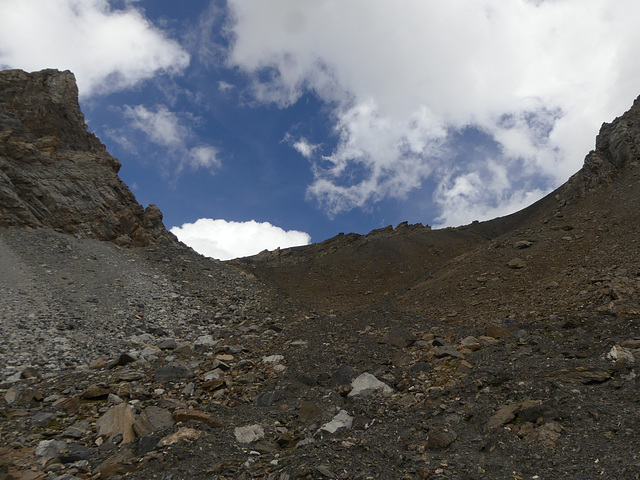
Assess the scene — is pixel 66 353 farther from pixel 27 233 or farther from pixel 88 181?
pixel 88 181

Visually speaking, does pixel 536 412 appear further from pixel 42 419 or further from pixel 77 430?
pixel 42 419

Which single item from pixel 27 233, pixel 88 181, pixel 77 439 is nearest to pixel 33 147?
pixel 88 181

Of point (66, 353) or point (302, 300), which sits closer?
point (66, 353)

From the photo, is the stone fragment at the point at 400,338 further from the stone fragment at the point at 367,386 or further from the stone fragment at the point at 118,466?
the stone fragment at the point at 118,466

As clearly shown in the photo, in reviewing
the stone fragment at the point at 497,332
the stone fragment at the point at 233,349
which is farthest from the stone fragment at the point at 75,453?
the stone fragment at the point at 497,332

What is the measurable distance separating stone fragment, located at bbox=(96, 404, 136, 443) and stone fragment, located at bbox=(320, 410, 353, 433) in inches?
137

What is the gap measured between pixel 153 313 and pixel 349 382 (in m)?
11.8

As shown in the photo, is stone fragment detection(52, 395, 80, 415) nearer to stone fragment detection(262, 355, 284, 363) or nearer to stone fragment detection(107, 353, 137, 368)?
stone fragment detection(107, 353, 137, 368)

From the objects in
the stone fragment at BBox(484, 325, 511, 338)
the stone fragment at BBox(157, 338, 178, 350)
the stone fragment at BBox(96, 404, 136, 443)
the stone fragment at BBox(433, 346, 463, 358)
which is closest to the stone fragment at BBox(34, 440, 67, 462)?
the stone fragment at BBox(96, 404, 136, 443)

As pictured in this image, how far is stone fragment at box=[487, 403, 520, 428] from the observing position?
600 centimetres

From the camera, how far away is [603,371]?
683 centimetres

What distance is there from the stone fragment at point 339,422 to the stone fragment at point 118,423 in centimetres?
348

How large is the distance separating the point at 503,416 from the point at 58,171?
2979 centimetres

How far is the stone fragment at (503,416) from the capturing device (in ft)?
19.7
